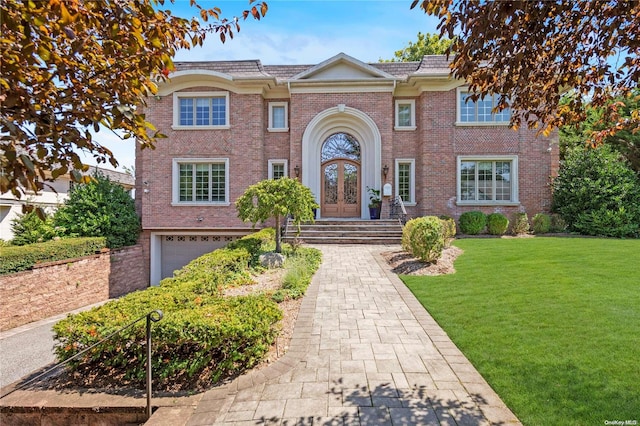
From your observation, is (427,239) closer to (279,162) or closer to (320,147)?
(320,147)

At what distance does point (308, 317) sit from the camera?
4992 millimetres

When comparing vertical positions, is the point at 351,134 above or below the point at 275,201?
above

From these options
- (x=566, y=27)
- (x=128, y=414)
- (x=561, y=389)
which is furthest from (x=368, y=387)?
(x=566, y=27)

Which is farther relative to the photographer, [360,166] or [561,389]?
[360,166]

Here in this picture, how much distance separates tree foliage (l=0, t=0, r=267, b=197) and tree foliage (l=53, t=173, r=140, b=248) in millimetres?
11669

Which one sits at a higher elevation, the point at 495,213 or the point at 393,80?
the point at 393,80

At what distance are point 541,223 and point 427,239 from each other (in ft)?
27.8

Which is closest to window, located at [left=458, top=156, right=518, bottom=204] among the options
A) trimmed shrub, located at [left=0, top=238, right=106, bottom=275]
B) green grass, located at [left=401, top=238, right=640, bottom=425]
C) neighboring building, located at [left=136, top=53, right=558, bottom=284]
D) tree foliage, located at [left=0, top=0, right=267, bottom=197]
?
neighboring building, located at [left=136, top=53, right=558, bottom=284]

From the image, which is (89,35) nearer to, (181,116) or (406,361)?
(406,361)

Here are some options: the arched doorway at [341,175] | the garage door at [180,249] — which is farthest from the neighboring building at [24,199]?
the arched doorway at [341,175]

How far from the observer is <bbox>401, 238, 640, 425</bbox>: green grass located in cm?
282

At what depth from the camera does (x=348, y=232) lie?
12.4 metres

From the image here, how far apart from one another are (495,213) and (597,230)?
3509 mm

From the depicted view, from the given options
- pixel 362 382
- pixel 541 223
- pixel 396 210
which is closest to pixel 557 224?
pixel 541 223
